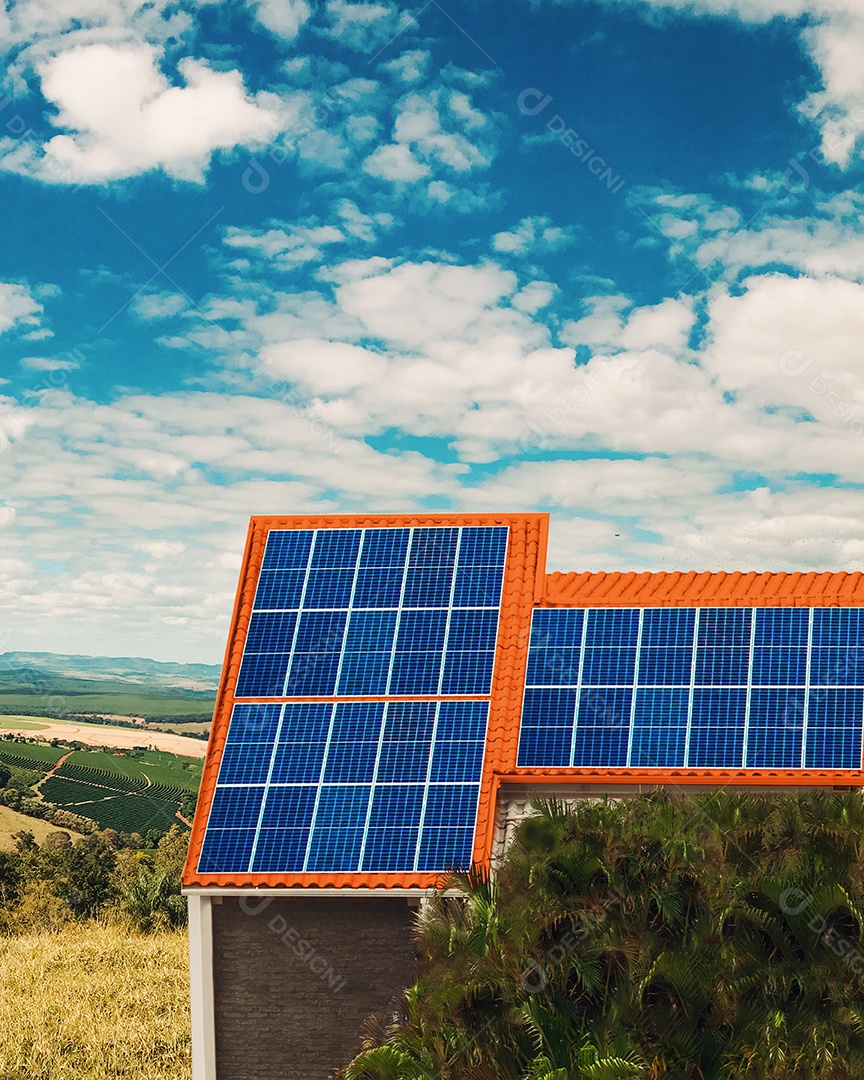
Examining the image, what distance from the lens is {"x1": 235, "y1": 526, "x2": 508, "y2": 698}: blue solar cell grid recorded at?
23.4m

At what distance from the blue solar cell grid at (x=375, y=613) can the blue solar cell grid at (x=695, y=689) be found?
4.75 ft

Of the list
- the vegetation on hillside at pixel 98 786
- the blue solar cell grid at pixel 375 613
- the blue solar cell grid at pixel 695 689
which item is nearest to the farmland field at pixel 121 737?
the vegetation on hillside at pixel 98 786

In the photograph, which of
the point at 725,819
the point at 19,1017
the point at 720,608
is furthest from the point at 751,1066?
the point at 19,1017

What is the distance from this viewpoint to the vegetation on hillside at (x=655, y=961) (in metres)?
13.2

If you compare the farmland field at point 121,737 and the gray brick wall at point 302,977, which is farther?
the farmland field at point 121,737

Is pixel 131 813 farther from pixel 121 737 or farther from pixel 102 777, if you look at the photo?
pixel 121 737

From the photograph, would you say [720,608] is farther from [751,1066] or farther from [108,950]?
[108,950]

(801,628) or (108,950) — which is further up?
(801,628)

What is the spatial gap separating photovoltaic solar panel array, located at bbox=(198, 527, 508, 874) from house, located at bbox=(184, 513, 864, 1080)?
0.04 m

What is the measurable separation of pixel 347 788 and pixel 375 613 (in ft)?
12.9

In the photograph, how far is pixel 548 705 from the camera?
74.3 feet

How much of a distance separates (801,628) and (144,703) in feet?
440

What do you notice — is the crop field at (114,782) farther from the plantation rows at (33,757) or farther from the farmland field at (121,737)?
the farmland field at (121,737)

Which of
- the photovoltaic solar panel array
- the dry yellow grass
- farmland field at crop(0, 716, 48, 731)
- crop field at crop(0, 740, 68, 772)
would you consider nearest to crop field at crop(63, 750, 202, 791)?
crop field at crop(0, 740, 68, 772)
